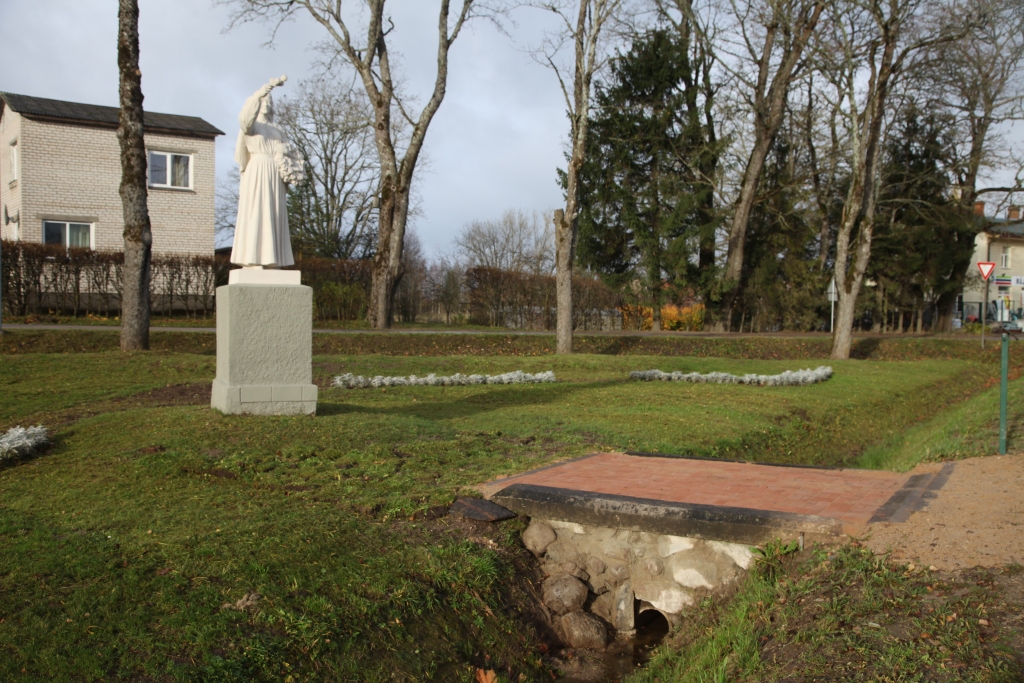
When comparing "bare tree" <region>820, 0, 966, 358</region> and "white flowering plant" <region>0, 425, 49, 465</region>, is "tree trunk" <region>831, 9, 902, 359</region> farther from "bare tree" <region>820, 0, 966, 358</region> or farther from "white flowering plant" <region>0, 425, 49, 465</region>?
"white flowering plant" <region>0, 425, 49, 465</region>

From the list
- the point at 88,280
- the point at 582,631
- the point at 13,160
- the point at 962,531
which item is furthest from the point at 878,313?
the point at 13,160

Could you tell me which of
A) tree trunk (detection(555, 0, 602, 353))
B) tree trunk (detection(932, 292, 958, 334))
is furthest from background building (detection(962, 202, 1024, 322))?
tree trunk (detection(555, 0, 602, 353))

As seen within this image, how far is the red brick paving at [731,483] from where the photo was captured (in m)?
4.98

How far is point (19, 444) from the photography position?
6.04m

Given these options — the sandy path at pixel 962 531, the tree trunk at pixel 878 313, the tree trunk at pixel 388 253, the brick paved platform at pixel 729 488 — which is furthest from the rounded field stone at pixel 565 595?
the tree trunk at pixel 878 313

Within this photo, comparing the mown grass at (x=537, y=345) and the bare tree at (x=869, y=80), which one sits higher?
the bare tree at (x=869, y=80)

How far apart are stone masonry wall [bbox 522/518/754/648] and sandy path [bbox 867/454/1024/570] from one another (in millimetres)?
800

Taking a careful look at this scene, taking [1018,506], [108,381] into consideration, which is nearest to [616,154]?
[108,381]

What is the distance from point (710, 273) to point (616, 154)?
5886 millimetres

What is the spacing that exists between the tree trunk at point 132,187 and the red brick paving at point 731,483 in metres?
9.82

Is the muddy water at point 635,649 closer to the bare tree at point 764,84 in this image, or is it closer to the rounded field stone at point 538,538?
Answer: the rounded field stone at point 538,538

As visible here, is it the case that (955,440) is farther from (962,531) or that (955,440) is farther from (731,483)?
(962,531)

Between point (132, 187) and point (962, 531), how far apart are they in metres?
13.4

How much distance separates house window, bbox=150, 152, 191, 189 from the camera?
28516 millimetres
